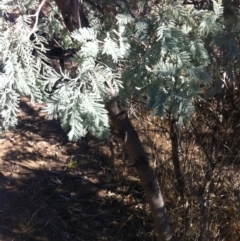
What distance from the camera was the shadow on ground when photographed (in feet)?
15.8

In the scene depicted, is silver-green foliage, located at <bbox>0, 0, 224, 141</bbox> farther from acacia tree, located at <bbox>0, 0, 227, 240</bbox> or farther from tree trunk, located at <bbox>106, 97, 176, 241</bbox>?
tree trunk, located at <bbox>106, 97, 176, 241</bbox>

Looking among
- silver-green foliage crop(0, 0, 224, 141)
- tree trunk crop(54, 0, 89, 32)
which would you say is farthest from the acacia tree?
tree trunk crop(54, 0, 89, 32)

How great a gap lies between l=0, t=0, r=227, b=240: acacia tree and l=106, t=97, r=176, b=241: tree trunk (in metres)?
0.54

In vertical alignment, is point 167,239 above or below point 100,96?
below

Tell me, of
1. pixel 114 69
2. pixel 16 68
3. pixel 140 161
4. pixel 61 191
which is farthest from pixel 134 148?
pixel 61 191

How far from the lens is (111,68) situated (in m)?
2.53

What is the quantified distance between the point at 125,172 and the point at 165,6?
10.2 ft

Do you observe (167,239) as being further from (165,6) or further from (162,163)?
(165,6)

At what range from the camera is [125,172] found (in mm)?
5512

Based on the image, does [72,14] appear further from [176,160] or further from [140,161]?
[176,160]

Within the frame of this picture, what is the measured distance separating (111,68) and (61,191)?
9.77 ft

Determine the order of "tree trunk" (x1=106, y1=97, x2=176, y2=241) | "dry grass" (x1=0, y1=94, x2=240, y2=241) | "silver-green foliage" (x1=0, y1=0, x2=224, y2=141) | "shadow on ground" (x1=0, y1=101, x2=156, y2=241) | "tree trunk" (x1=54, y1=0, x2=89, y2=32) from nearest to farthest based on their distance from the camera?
"silver-green foliage" (x1=0, y1=0, x2=224, y2=141)
"tree trunk" (x1=54, y1=0, x2=89, y2=32)
"tree trunk" (x1=106, y1=97, x2=176, y2=241)
"dry grass" (x1=0, y1=94, x2=240, y2=241)
"shadow on ground" (x1=0, y1=101, x2=156, y2=241)

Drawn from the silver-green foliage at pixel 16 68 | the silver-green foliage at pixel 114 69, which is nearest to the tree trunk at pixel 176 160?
the silver-green foliage at pixel 114 69

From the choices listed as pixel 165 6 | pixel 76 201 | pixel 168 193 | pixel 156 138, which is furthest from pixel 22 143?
pixel 165 6
